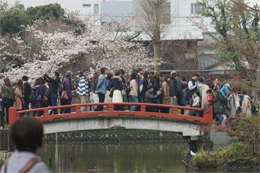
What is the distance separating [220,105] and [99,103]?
159 inches

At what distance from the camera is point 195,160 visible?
43.1ft

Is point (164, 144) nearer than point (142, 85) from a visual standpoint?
No

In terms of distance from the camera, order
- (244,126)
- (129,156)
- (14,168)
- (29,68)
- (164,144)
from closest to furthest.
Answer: (14,168)
(244,126)
(129,156)
(164,144)
(29,68)

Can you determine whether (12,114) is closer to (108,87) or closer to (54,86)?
(54,86)

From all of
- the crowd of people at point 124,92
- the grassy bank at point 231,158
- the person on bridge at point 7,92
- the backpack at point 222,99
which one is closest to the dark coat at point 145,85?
the crowd of people at point 124,92

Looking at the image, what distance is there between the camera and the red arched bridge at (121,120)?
1349cm

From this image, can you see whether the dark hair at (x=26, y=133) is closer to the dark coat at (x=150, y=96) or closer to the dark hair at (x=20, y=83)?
the dark coat at (x=150, y=96)

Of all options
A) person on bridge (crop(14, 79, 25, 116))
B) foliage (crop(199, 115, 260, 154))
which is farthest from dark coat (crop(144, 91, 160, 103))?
person on bridge (crop(14, 79, 25, 116))

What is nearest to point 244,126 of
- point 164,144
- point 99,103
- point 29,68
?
point 99,103

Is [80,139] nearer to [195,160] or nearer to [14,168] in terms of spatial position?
[195,160]

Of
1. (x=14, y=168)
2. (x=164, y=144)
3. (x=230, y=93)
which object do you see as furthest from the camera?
(x=164, y=144)

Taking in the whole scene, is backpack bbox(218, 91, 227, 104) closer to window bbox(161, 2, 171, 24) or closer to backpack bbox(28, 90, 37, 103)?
backpack bbox(28, 90, 37, 103)

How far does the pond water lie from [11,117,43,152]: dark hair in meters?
10.00

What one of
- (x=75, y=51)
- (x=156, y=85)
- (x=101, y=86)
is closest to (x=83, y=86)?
(x=101, y=86)
